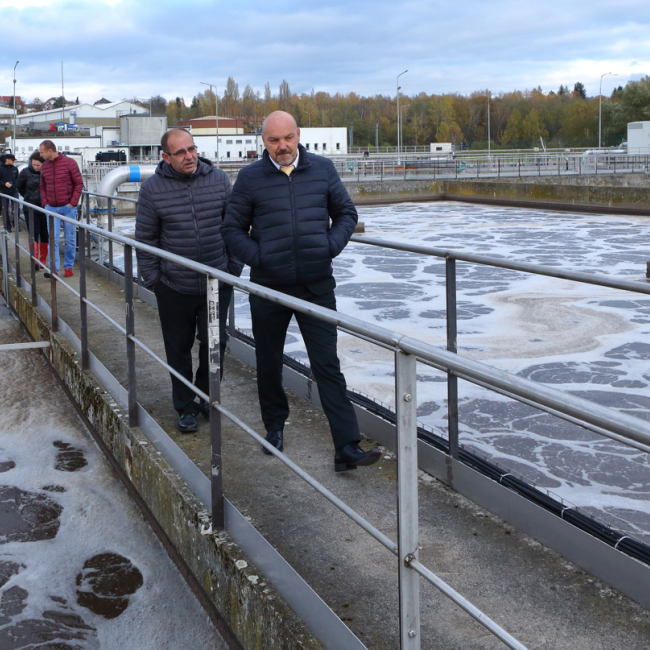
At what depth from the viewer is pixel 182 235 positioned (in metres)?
4.14

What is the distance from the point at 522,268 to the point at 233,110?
6661 inches

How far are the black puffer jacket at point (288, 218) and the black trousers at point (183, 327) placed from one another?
2.25 ft

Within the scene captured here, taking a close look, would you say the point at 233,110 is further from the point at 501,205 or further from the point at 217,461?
the point at 217,461

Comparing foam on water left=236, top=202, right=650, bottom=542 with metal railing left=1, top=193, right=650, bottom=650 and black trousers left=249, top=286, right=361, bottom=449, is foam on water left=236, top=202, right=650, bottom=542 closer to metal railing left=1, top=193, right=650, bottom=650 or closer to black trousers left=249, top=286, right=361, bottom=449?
black trousers left=249, top=286, right=361, bottom=449

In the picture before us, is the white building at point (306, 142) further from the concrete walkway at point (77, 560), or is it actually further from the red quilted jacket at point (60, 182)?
the concrete walkway at point (77, 560)

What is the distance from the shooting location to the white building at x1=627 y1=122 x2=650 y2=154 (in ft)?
178

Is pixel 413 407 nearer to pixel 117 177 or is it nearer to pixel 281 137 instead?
pixel 281 137

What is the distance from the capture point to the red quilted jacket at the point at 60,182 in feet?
28.0

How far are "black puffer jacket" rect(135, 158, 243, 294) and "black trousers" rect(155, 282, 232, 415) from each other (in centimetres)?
8

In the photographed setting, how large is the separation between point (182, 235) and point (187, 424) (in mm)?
923

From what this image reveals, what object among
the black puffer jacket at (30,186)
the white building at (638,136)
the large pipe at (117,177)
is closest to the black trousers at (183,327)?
the black puffer jacket at (30,186)

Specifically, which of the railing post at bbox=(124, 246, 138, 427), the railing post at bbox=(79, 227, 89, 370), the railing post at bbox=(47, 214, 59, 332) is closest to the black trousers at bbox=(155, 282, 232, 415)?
the railing post at bbox=(124, 246, 138, 427)

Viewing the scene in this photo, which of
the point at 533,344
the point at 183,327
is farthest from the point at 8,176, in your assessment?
the point at 183,327

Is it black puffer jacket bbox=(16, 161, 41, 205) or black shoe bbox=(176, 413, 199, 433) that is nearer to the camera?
black shoe bbox=(176, 413, 199, 433)
